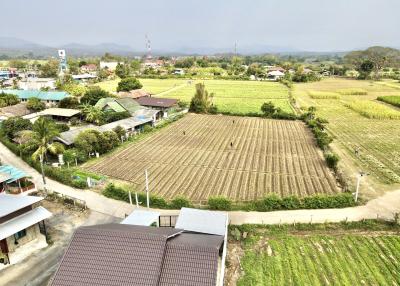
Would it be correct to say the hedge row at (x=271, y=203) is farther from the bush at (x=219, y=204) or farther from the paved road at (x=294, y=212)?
the paved road at (x=294, y=212)

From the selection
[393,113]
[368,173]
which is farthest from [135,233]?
[393,113]

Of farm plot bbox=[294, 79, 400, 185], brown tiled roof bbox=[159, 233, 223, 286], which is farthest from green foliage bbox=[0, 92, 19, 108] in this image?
brown tiled roof bbox=[159, 233, 223, 286]

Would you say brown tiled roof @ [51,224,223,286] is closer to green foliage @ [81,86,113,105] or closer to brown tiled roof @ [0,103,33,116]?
brown tiled roof @ [0,103,33,116]

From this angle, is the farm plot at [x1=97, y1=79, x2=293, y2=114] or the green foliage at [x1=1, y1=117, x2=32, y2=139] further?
the farm plot at [x1=97, y1=79, x2=293, y2=114]

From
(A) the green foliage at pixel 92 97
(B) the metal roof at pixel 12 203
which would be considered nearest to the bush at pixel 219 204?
(B) the metal roof at pixel 12 203

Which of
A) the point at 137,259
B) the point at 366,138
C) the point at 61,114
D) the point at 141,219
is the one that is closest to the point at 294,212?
the point at 141,219

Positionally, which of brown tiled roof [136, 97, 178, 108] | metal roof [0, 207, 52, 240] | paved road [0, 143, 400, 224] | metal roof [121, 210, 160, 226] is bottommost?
paved road [0, 143, 400, 224]

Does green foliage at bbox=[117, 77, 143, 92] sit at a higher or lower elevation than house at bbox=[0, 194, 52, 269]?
higher

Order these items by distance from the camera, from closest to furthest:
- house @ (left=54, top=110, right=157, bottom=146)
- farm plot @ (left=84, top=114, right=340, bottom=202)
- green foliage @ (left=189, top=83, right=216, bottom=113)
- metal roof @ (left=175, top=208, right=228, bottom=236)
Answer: metal roof @ (left=175, top=208, right=228, bottom=236) → farm plot @ (left=84, top=114, right=340, bottom=202) → house @ (left=54, top=110, right=157, bottom=146) → green foliage @ (left=189, top=83, right=216, bottom=113)
